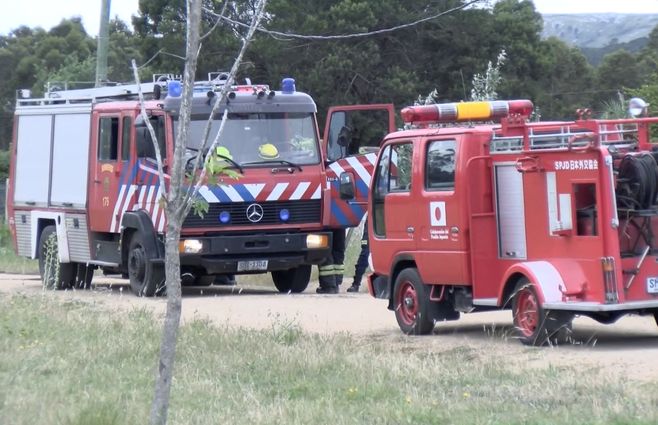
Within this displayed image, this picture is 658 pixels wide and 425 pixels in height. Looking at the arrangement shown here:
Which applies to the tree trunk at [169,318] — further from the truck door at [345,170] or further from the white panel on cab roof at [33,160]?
the white panel on cab roof at [33,160]

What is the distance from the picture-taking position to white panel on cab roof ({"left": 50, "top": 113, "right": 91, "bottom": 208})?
20766 mm

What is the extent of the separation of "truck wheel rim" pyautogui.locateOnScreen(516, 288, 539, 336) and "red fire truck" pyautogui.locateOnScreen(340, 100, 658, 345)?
13 millimetres

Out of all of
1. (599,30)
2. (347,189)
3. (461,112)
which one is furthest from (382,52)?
(599,30)

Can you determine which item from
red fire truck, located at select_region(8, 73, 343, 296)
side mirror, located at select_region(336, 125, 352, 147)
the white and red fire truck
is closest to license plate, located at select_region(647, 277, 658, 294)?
red fire truck, located at select_region(8, 73, 343, 296)

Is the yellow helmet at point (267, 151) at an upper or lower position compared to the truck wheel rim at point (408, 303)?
upper

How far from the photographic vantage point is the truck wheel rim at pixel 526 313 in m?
12.6

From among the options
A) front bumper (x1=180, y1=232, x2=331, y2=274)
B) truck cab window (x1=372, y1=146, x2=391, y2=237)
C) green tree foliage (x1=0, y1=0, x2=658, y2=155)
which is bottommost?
front bumper (x1=180, y1=232, x2=331, y2=274)

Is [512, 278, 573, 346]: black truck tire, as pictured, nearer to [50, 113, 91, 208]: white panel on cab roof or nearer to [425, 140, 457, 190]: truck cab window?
[425, 140, 457, 190]: truck cab window

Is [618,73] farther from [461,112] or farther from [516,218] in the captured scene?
[516,218]

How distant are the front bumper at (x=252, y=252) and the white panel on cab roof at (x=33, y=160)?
4.30 m

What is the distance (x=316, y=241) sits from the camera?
19.3m

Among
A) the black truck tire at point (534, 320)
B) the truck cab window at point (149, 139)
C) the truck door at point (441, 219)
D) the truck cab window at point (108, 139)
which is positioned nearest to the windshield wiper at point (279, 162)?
the truck cab window at point (149, 139)

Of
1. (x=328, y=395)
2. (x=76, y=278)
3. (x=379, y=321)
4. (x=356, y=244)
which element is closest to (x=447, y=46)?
(x=356, y=244)

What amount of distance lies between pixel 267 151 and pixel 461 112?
209 inches
